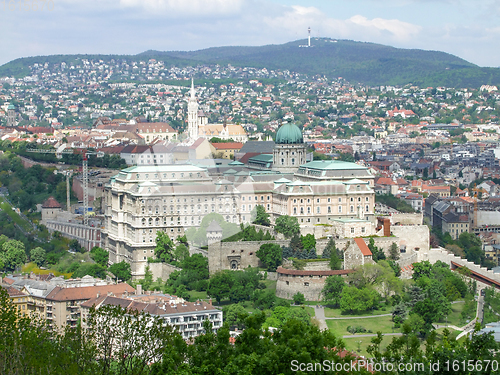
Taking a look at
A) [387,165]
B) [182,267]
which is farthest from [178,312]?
[387,165]

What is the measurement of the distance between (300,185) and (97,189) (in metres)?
37.7

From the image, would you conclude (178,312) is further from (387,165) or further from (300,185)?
(387,165)

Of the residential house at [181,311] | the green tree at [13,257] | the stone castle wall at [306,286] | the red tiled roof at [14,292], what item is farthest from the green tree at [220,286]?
the green tree at [13,257]

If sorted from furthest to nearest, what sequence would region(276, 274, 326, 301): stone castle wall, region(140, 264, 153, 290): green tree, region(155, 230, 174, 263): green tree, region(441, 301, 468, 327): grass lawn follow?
1. region(155, 230, 174, 263): green tree
2. region(140, 264, 153, 290): green tree
3. region(276, 274, 326, 301): stone castle wall
4. region(441, 301, 468, 327): grass lawn

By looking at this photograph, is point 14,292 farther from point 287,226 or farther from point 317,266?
point 317,266

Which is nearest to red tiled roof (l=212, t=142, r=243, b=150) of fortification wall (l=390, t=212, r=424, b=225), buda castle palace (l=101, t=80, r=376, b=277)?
buda castle palace (l=101, t=80, r=376, b=277)

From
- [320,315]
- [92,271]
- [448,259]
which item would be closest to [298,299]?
[320,315]

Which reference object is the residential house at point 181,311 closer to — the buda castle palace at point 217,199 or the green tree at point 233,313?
the green tree at point 233,313

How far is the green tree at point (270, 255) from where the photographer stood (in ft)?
258

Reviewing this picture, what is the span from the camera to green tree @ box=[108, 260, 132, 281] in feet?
272

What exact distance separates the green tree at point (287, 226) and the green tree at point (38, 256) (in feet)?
78.5

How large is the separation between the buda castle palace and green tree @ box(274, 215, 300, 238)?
98cm

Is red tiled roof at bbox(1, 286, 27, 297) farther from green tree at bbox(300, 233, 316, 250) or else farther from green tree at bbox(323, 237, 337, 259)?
green tree at bbox(323, 237, 337, 259)

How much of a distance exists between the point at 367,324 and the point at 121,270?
75.3 feet
